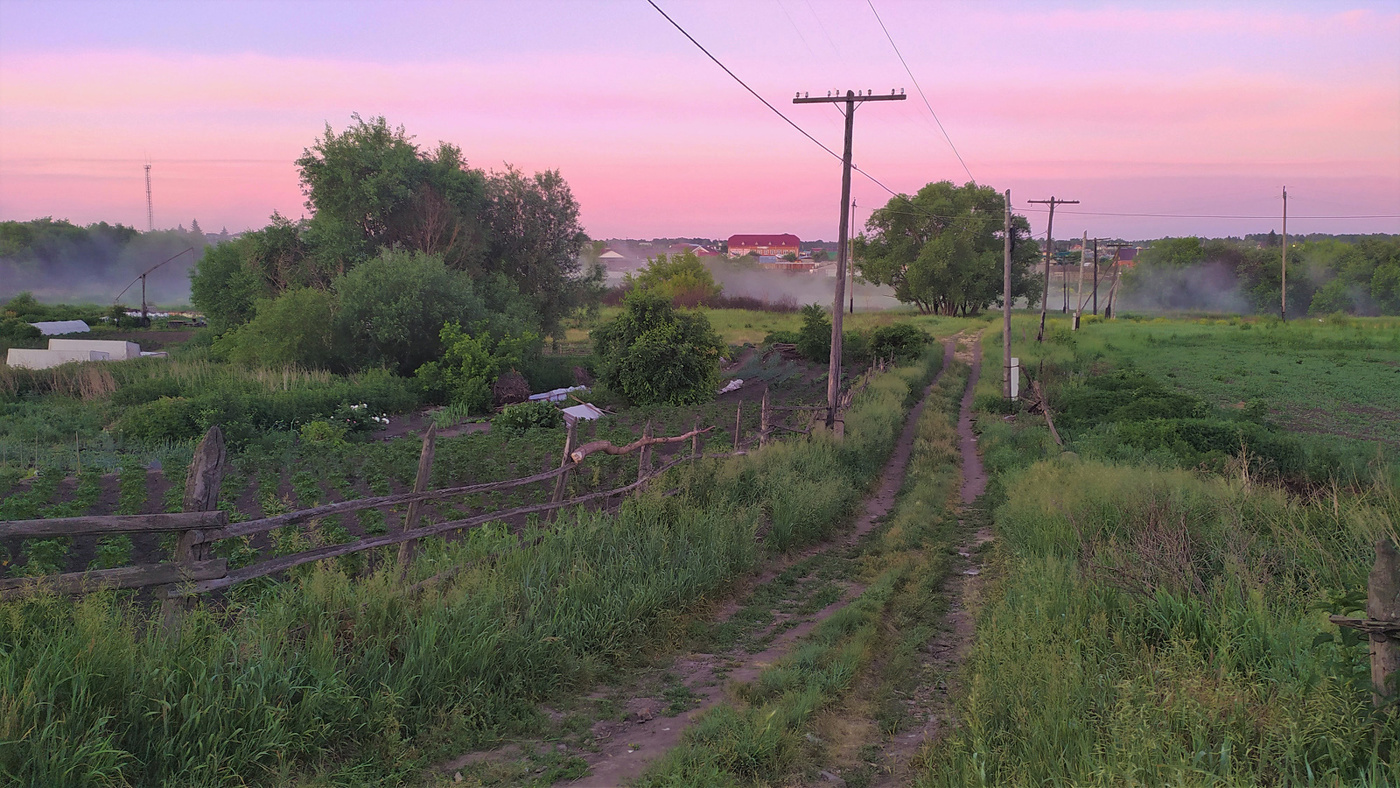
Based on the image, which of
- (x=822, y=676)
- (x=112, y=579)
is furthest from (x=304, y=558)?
(x=822, y=676)

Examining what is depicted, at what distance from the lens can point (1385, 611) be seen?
152 inches

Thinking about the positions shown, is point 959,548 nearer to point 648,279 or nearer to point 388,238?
point 388,238

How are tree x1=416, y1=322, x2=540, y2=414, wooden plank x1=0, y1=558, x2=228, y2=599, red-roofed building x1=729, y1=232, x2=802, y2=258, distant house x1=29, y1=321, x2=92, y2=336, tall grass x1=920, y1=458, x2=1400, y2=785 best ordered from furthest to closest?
red-roofed building x1=729, y1=232, x2=802, y2=258
distant house x1=29, y1=321, x2=92, y2=336
tree x1=416, y1=322, x2=540, y2=414
wooden plank x1=0, y1=558, x2=228, y2=599
tall grass x1=920, y1=458, x2=1400, y2=785

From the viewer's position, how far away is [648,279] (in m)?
90.7

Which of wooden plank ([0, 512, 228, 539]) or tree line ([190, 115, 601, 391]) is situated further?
tree line ([190, 115, 601, 391])

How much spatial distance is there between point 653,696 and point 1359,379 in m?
38.9

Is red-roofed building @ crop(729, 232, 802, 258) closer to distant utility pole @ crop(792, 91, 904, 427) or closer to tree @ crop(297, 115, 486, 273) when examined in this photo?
tree @ crop(297, 115, 486, 273)

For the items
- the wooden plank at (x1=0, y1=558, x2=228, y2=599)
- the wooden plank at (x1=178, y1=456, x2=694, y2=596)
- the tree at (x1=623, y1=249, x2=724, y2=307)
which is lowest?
the wooden plank at (x1=178, y1=456, x2=694, y2=596)

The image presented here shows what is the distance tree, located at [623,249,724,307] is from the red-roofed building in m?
88.7

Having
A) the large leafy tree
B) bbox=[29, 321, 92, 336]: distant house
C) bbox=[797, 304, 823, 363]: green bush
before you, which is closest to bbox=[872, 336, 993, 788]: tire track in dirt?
bbox=[797, 304, 823, 363]: green bush

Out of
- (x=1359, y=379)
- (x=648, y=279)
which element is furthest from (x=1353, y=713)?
(x=648, y=279)

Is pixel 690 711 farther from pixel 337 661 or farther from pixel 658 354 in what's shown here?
pixel 658 354

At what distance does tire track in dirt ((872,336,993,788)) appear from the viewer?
531cm

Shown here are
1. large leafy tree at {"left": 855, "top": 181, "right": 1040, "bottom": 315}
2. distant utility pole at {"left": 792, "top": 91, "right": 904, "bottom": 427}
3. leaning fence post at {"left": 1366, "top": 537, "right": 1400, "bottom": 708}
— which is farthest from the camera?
large leafy tree at {"left": 855, "top": 181, "right": 1040, "bottom": 315}
